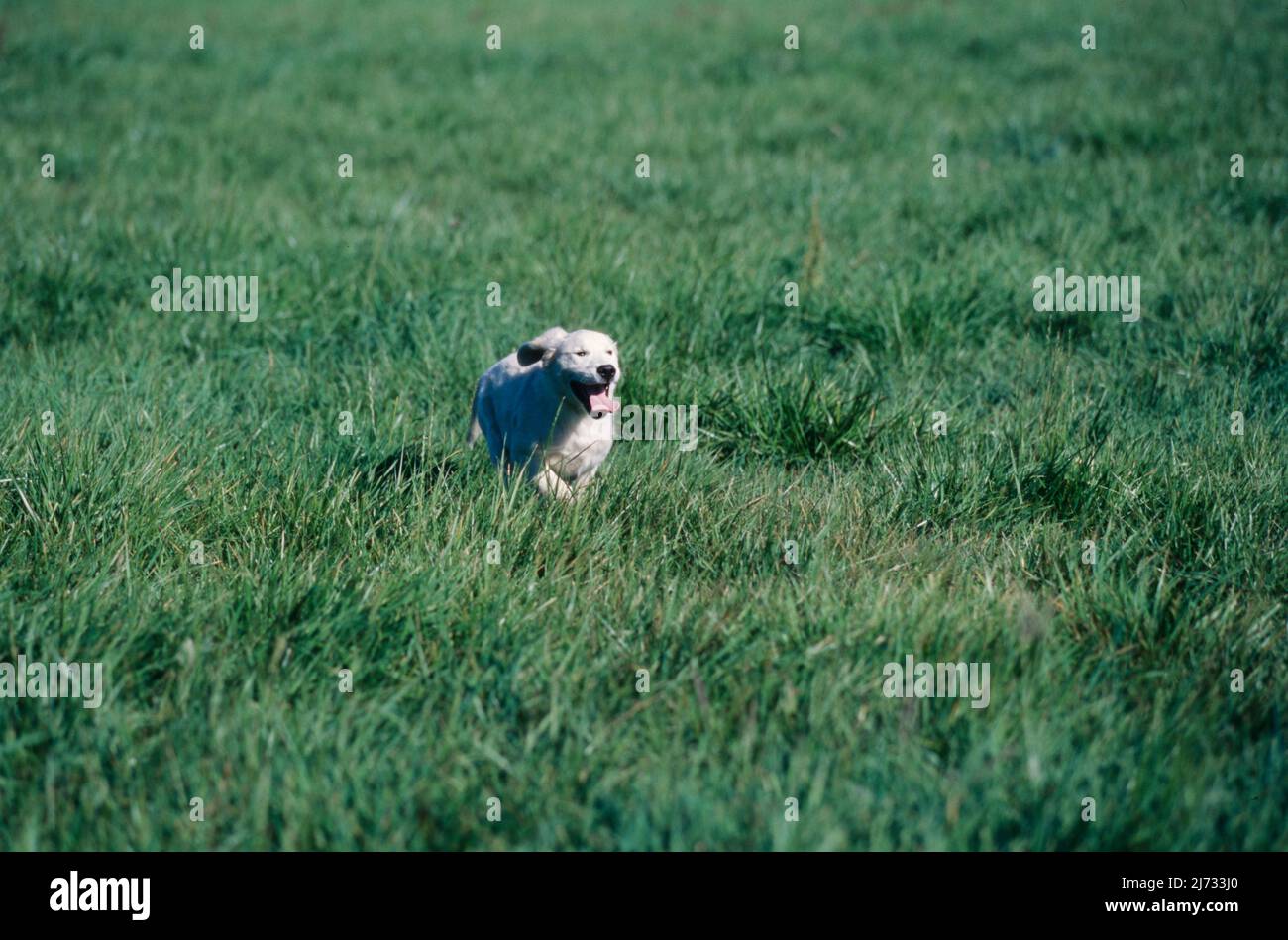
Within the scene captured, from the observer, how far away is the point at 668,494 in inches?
142

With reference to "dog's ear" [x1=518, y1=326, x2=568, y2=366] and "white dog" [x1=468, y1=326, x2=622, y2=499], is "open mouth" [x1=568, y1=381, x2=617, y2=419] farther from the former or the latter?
"dog's ear" [x1=518, y1=326, x2=568, y2=366]

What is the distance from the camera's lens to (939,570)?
10.5ft

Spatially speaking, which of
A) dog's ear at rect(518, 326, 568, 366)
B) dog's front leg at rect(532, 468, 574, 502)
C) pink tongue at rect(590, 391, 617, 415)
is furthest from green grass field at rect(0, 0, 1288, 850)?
dog's ear at rect(518, 326, 568, 366)

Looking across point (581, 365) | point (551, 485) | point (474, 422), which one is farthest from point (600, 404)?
point (474, 422)

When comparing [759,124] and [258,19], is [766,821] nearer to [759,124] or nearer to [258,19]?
[759,124]

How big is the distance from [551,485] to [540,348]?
56cm

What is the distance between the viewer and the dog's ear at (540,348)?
12.6 feet

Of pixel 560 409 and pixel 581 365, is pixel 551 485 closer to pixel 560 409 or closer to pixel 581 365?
pixel 560 409

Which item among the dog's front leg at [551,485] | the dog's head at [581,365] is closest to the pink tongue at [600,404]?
the dog's head at [581,365]

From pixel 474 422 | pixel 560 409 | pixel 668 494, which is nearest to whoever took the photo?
pixel 668 494

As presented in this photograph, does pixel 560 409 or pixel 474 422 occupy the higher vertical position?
pixel 560 409

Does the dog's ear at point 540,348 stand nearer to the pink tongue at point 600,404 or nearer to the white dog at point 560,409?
the white dog at point 560,409

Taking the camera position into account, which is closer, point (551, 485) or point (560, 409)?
point (551, 485)
